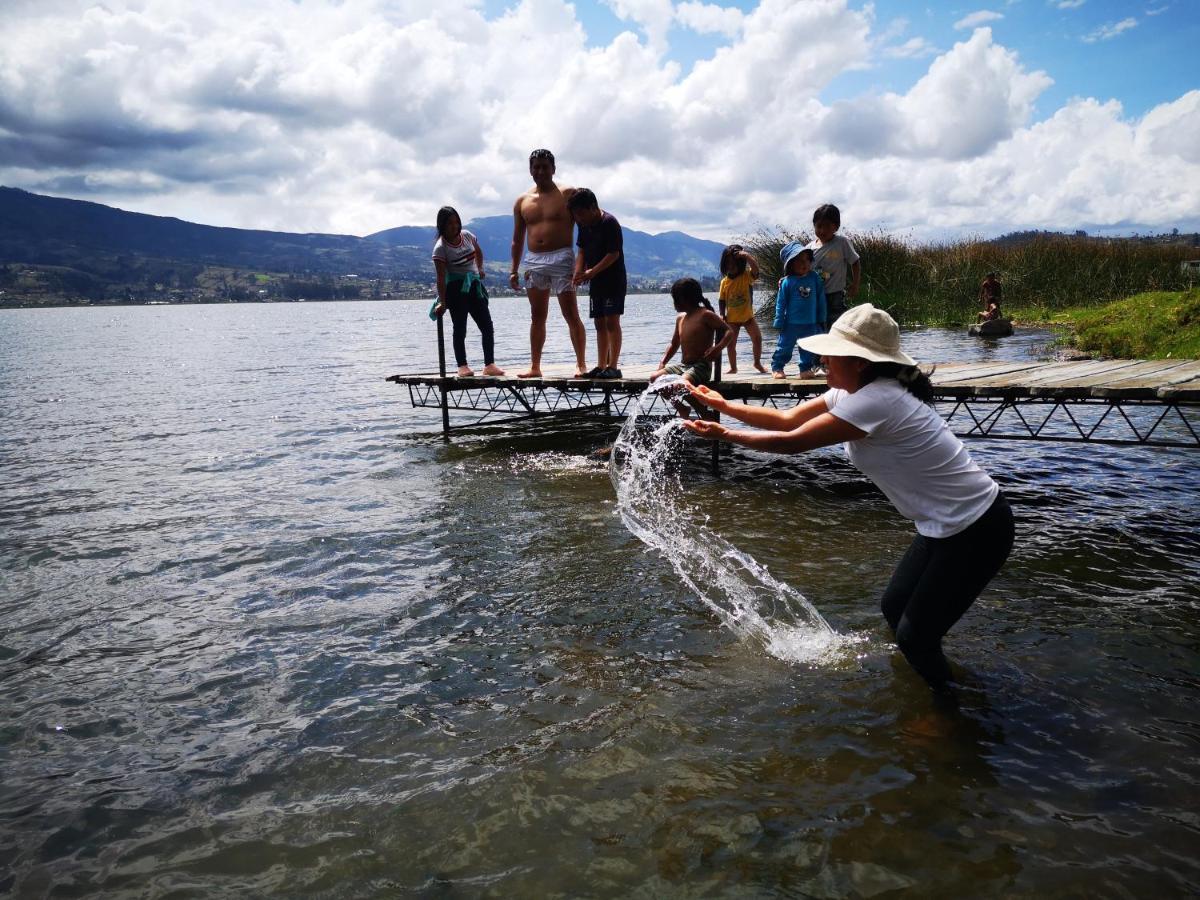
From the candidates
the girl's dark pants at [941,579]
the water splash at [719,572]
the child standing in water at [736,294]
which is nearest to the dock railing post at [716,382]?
the water splash at [719,572]

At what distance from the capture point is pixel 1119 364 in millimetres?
10398

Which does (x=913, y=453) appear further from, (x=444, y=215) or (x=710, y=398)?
(x=444, y=215)

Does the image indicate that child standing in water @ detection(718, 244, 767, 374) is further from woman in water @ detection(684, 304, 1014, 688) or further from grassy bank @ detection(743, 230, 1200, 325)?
grassy bank @ detection(743, 230, 1200, 325)

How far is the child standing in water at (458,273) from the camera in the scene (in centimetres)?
1227

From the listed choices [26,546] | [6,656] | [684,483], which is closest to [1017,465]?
[684,483]

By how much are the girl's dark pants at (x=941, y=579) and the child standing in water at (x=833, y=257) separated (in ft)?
23.0

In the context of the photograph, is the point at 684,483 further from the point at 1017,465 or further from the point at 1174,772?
the point at 1174,772

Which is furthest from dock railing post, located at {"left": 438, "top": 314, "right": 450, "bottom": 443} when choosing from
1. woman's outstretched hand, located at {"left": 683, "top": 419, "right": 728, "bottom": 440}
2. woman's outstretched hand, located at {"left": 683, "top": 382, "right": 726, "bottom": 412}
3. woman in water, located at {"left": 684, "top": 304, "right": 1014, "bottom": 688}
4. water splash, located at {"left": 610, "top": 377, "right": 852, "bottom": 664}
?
woman in water, located at {"left": 684, "top": 304, "right": 1014, "bottom": 688}

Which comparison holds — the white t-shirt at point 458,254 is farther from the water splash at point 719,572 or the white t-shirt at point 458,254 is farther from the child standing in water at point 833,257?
the child standing in water at point 833,257

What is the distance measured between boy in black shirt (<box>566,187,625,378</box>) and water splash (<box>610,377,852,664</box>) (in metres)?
2.23

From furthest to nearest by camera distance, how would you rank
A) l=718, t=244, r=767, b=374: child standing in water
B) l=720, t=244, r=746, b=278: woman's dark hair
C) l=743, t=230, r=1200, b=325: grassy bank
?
l=743, t=230, r=1200, b=325: grassy bank
l=718, t=244, r=767, b=374: child standing in water
l=720, t=244, r=746, b=278: woman's dark hair

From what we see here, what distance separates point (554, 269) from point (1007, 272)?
99.7ft

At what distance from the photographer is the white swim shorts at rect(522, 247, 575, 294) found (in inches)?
446

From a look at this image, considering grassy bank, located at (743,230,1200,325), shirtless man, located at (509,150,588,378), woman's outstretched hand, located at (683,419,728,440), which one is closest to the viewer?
woman's outstretched hand, located at (683,419,728,440)
